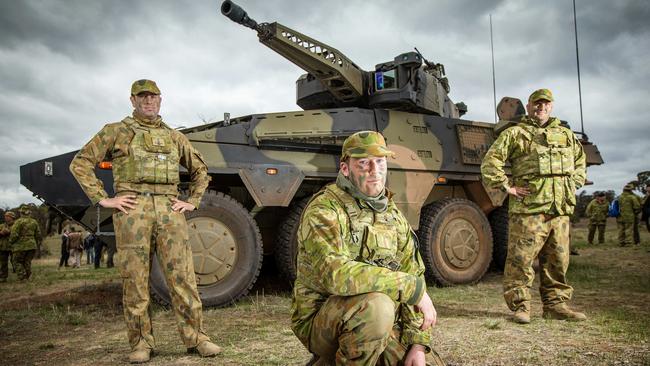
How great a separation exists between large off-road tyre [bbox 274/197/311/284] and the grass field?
1.21 ft

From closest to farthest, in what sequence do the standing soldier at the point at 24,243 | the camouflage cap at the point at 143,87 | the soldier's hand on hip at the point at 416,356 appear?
the soldier's hand on hip at the point at 416,356, the camouflage cap at the point at 143,87, the standing soldier at the point at 24,243

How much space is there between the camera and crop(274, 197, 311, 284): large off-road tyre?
539cm

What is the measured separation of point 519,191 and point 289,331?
2.28 meters

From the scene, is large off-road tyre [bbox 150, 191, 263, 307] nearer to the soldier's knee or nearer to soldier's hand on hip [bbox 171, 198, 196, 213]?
soldier's hand on hip [bbox 171, 198, 196, 213]

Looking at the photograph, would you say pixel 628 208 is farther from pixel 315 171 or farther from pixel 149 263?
pixel 149 263

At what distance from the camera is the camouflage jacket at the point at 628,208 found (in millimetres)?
12570

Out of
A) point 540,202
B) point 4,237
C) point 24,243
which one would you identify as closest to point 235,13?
point 540,202

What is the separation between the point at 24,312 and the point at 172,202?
3.09 metres

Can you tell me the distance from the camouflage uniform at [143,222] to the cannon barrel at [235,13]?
94.3 inches

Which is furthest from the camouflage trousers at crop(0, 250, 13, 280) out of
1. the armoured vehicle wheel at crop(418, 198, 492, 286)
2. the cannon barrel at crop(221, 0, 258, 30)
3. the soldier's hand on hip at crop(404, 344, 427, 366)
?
the soldier's hand on hip at crop(404, 344, 427, 366)

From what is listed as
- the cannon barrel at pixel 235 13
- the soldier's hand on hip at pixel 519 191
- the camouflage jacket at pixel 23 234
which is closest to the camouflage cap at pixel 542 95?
the soldier's hand on hip at pixel 519 191

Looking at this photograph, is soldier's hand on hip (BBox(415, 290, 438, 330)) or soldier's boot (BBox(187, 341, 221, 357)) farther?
soldier's boot (BBox(187, 341, 221, 357))

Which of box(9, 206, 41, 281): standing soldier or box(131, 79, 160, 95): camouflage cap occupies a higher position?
box(131, 79, 160, 95): camouflage cap

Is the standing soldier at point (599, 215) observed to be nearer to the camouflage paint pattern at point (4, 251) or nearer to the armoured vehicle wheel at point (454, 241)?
the armoured vehicle wheel at point (454, 241)
